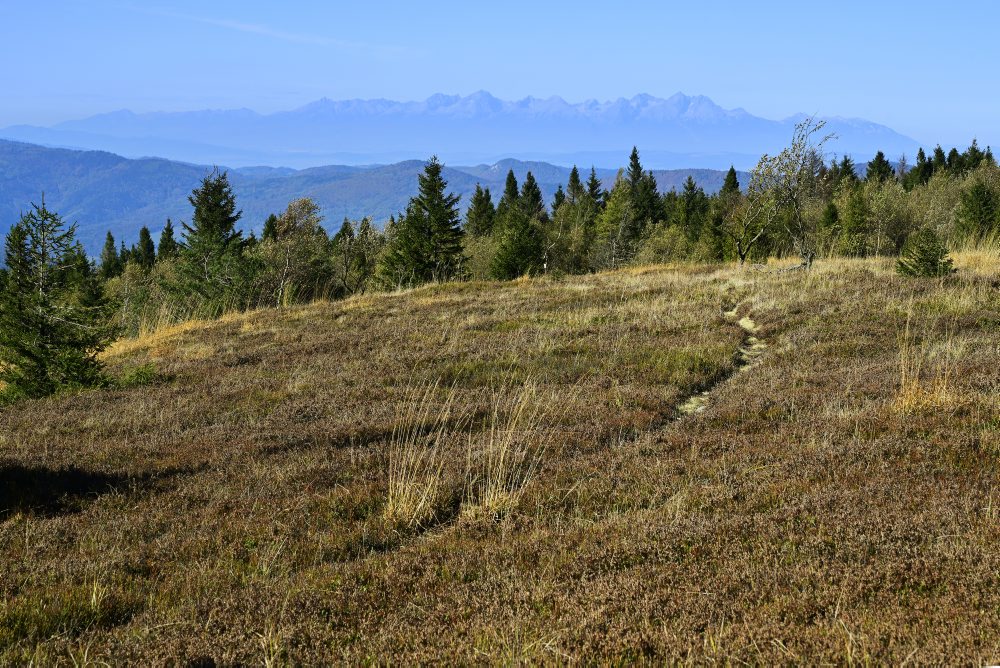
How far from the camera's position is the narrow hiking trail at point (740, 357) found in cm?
1001

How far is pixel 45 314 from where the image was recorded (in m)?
12.8

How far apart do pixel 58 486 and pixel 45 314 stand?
7184 millimetres

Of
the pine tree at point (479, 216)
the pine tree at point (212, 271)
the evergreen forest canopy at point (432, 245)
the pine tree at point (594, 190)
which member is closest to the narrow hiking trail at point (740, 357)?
the evergreen forest canopy at point (432, 245)

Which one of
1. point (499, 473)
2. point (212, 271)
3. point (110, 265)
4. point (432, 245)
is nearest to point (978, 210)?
point (432, 245)

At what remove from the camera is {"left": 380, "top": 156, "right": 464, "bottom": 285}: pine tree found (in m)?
57.0

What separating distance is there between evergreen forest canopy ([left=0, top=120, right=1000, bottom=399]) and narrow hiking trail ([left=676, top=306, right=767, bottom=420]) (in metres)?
6.32

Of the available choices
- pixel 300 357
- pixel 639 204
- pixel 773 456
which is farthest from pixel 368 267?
pixel 773 456

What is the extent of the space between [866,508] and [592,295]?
688 inches

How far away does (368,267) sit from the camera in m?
69.2

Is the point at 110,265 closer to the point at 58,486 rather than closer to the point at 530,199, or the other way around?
the point at 530,199

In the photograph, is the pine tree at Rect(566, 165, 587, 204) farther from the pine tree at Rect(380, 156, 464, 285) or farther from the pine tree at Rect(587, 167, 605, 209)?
the pine tree at Rect(380, 156, 464, 285)

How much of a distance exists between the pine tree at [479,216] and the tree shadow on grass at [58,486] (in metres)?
90.6

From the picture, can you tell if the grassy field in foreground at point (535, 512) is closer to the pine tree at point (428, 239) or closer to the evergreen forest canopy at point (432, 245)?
the evergreen forest canopy at point (432, 245)

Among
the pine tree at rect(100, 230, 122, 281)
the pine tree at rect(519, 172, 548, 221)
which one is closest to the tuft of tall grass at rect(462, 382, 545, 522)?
the pine tree at rect(519, 172, 548, 221)
